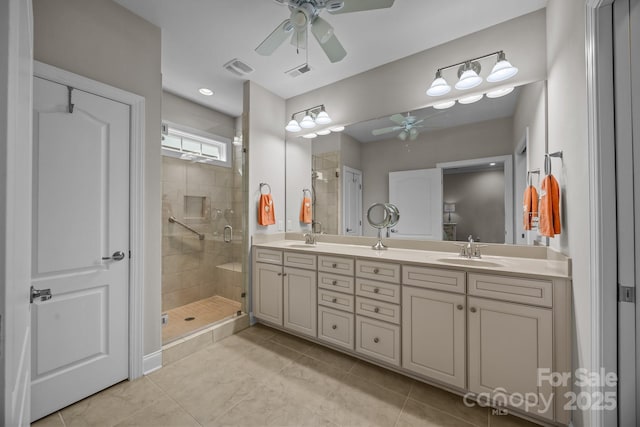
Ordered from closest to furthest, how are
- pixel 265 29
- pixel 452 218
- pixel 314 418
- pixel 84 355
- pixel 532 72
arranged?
pixel 314 418
pixel 84 355
pixel 532 72
pixel 265 29
pixel 452 218

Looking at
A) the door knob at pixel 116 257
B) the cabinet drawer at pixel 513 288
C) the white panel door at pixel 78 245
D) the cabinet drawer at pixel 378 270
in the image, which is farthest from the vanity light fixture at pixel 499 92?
the door knob at pixel 116 257

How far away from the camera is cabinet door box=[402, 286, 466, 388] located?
1.68 metres

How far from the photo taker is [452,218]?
2283 millimetres

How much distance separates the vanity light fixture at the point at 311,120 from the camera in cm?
286

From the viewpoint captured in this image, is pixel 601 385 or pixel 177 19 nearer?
pixel 601 385

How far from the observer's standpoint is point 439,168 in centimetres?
237

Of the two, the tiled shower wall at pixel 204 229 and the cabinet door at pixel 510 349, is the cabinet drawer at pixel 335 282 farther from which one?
the tiled shower wall at pixel 204 229

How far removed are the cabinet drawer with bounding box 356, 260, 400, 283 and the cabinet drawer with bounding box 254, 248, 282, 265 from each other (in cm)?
90

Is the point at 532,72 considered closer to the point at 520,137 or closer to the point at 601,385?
the point at 520,137

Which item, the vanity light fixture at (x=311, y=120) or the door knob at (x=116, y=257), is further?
the vanity light fixture at (x=311, y=120)

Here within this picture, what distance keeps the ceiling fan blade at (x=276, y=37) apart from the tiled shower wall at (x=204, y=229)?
1.40 meters

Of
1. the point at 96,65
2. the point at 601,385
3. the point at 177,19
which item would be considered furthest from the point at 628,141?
the point at 96,65

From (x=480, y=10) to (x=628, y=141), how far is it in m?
1.49

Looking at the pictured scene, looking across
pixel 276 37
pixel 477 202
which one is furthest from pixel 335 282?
pixel 276 37
